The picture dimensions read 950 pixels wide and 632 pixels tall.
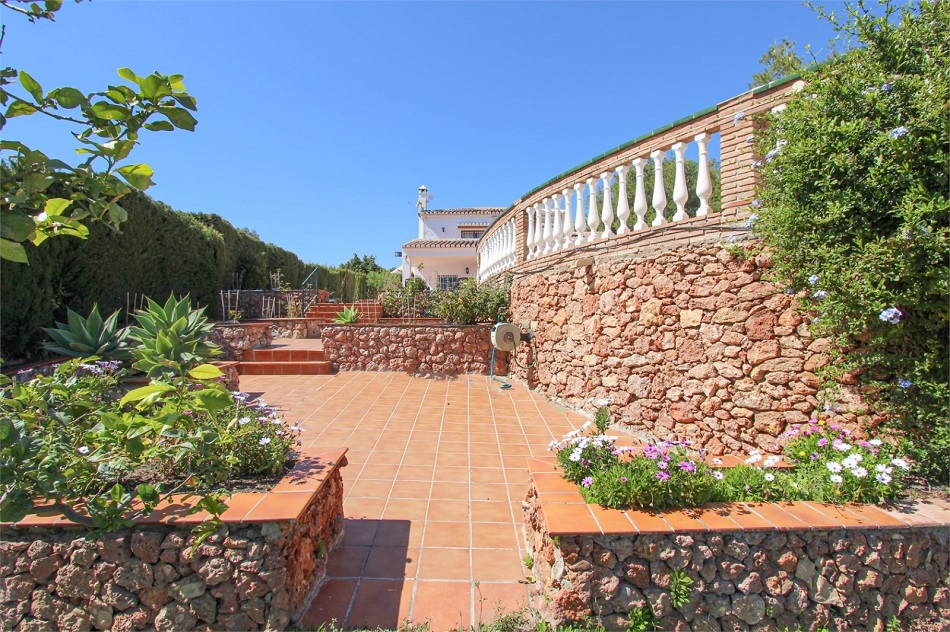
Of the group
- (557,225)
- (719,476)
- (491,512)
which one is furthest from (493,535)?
(557,225)

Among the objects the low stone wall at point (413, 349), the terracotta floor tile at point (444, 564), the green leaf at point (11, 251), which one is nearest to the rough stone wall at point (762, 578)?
the terracotta floor tile at point (444, 564)

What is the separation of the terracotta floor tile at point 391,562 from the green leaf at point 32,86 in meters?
Answer: 2.95

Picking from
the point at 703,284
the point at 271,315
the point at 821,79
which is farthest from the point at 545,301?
the point at 271,315

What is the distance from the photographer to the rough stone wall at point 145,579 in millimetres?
2361

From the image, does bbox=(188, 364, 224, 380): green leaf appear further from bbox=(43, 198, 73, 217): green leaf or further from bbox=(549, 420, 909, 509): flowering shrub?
bbox=(549, 420, 909, 509): flowering shrub

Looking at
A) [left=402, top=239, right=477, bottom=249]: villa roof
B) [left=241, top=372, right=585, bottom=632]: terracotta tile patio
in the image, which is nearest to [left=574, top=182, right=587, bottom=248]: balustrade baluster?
[left=241, top=372, right=585, bottom=632]: terracotta tile patio

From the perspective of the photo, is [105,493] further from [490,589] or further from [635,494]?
[635,494]

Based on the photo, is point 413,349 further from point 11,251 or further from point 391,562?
point 11,251

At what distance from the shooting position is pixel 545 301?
727 centimetres

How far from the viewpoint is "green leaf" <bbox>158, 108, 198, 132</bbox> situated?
5.22 ft

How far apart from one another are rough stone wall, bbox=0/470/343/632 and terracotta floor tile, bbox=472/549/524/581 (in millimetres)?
1211

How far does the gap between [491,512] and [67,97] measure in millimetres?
3651

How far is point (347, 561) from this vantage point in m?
3.14

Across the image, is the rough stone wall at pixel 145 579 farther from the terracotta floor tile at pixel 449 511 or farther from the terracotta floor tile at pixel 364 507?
the terracotta floor tile at pixel 449 511
